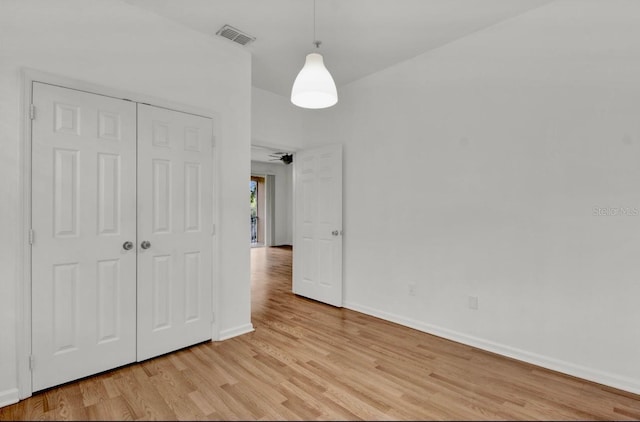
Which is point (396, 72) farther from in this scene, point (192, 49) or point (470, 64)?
point (192, 49)

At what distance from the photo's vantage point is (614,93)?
233 cm

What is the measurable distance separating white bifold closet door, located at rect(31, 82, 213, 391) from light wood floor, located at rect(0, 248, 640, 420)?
9.8 inches

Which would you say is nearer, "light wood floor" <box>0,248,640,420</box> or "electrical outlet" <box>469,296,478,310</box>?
"light wood floor" <box>0,248,640,420</box>

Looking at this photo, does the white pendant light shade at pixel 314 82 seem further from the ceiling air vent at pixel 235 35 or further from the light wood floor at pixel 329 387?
the light wood floor at pixel 329 387

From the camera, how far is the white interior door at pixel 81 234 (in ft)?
7.14

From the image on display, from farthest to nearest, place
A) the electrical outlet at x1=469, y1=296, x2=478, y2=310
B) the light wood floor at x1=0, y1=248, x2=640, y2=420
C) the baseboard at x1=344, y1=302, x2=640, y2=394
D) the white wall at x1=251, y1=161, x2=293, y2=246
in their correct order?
the white wall at x1=251, y1=161, x2=293, y2=246 < the electrical outlet at x1=469, y1=296, x2=478, y2=310 < the baseboard at x1=344, y1=302, x2=640, y2=394 < the light wood floor at x1=0, y1=248, x2=640, y2=420

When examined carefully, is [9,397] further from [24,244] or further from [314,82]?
[314,82]

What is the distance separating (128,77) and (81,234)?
1276mm

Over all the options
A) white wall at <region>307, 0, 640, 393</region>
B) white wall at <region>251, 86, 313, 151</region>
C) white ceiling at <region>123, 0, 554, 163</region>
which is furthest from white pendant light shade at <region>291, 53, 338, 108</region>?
white wall at <region>251, 86, 313, 151</region>

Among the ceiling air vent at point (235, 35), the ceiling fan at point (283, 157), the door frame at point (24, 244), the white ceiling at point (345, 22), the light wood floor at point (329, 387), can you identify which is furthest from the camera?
the ceiling fan at point (283, 157)

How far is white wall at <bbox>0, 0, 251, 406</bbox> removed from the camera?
2064mm

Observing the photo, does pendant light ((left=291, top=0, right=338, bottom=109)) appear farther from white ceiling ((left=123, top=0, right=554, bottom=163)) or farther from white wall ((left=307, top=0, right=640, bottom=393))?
white wall ((left=307, top=0, right=640, bottom=393))

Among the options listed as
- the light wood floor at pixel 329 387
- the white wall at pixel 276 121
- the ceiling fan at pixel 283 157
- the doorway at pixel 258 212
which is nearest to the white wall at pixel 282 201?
the doorway at pixel 258 212

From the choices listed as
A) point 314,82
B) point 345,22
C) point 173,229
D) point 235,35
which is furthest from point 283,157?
point 314,82
